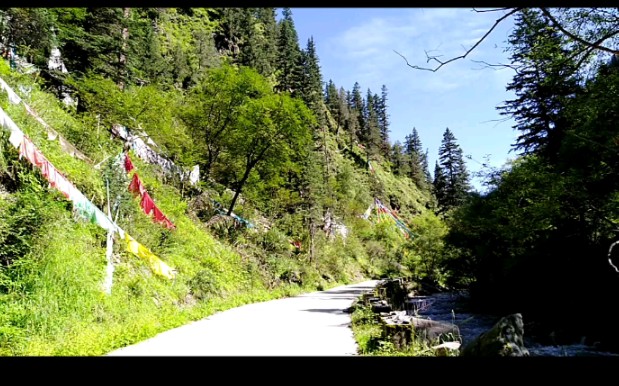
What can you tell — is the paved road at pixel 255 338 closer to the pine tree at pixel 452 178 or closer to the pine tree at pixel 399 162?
the pine tree at pixel 452 178

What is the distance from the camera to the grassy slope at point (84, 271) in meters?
5.54

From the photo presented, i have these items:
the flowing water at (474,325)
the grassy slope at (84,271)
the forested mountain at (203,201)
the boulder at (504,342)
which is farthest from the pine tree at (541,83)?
the grassy slope at (84,271)

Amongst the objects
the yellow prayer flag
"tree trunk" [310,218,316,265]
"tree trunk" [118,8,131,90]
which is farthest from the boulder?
"tree trunk" [310,218,316,265]

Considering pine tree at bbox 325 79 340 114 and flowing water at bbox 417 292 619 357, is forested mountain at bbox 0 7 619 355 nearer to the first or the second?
flowing water at bbox 417 292 619 357

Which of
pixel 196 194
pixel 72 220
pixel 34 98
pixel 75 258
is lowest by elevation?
pixel 75 258

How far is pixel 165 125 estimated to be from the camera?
16266mm

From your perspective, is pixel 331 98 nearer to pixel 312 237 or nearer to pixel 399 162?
pixel 399 162

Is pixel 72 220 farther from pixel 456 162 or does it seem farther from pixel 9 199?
pixel 456 162

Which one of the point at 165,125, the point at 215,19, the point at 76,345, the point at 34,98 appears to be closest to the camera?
the point at 76,345

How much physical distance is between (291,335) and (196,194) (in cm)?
1548

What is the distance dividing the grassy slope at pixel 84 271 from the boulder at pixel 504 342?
5499mm

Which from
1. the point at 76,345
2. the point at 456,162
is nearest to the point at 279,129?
the point at 76,345

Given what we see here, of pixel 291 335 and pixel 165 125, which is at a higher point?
pixel 165 125

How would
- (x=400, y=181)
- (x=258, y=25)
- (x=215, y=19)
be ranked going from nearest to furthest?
(x=215, y=19) → (x=258, y=25) → (x=400, y=181)
